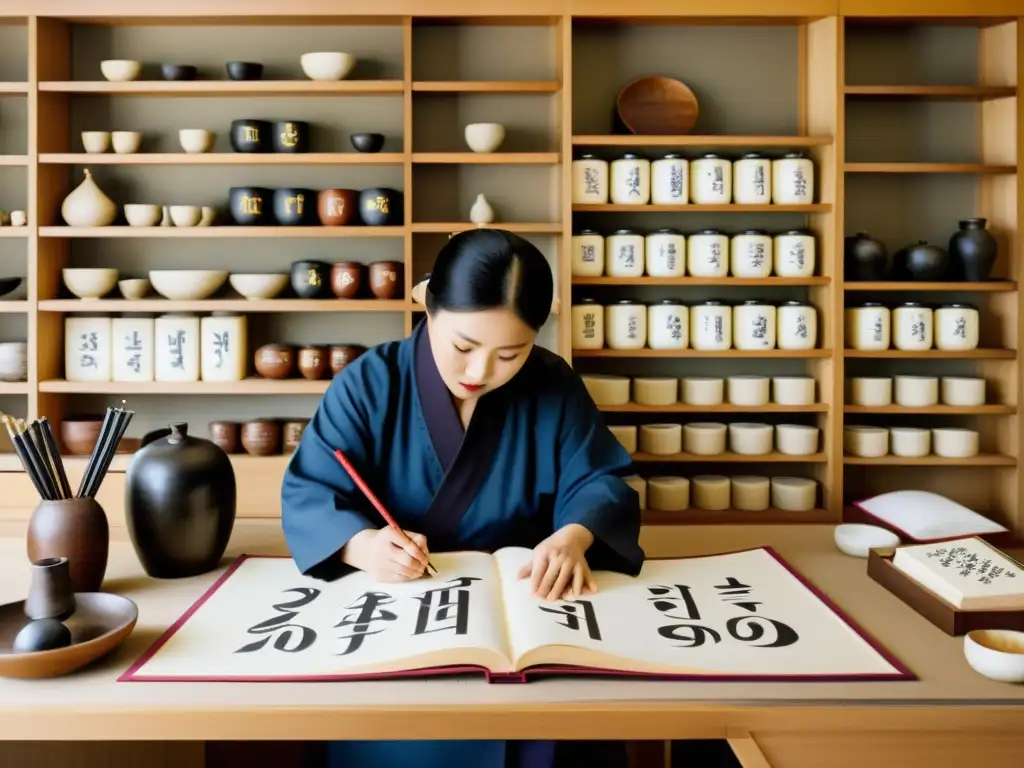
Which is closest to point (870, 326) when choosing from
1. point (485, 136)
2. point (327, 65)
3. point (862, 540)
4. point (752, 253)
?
point (752, 253)

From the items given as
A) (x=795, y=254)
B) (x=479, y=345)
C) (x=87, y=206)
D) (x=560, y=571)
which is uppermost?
(x=87, y=206)

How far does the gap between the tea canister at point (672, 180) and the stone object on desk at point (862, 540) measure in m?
1.93

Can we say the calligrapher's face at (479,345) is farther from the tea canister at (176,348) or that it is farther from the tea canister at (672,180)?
the tea canister at (176,348)

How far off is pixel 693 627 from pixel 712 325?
7.69 ft

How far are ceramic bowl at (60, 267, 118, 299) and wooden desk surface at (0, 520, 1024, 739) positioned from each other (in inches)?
105

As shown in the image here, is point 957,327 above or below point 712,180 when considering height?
below

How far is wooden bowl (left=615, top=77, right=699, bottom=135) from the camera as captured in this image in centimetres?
373

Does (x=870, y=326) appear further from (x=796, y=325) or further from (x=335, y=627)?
(x=335, y=627)

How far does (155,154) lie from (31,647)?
276 centimetres

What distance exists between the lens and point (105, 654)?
4.18ft

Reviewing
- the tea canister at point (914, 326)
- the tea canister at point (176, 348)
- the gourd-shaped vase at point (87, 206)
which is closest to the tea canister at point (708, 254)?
the tea canister at point (914, 326)

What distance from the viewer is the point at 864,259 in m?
3.62

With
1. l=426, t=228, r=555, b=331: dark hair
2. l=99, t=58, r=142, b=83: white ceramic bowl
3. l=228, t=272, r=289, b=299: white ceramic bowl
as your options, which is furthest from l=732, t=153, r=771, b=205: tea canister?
l=99, t=58, r=142, b=83: white ceramic bowl

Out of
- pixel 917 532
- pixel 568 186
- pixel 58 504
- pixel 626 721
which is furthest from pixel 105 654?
pixel 568 186
